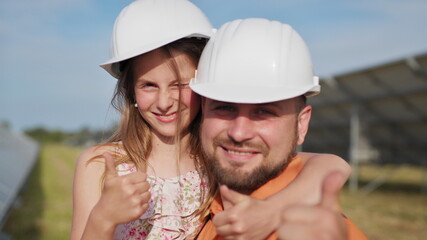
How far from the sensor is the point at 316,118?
18.0 m

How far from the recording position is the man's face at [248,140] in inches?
94.0

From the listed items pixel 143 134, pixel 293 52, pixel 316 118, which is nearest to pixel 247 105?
pixel 293 52

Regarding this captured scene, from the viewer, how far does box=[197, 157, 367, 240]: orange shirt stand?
7.74 ft

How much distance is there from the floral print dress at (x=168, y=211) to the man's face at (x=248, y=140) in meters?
0.76

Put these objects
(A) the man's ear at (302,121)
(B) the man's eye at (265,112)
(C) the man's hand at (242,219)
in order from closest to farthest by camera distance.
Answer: (C) the man's hand at (242,219) → (B) the man's eye at (265,112) → (A) the man's ear at (302,121)

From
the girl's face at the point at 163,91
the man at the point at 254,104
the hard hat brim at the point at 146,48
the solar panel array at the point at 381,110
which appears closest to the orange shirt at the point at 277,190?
the man at the point at 254,104

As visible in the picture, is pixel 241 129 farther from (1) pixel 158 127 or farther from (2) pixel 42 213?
(2) pixel 42 213

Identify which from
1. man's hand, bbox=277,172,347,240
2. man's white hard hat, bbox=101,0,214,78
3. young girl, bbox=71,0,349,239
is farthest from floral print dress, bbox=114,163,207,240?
man's hand, bbox=277,172,347,240

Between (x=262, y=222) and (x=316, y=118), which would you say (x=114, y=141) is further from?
(x=316, y=118)

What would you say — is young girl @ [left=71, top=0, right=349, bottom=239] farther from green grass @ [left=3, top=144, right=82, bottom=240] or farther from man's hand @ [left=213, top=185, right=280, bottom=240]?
green grass @ [left=3, top=144, right=82, bottom=240]

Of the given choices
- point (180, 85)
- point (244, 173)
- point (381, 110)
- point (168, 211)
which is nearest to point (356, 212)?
point (381, 110)

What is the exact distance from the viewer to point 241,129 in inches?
92.7

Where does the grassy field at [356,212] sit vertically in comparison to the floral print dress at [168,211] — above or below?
below

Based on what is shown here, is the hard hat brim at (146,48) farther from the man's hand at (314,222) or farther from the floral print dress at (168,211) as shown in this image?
the man's hand at (314,222)
